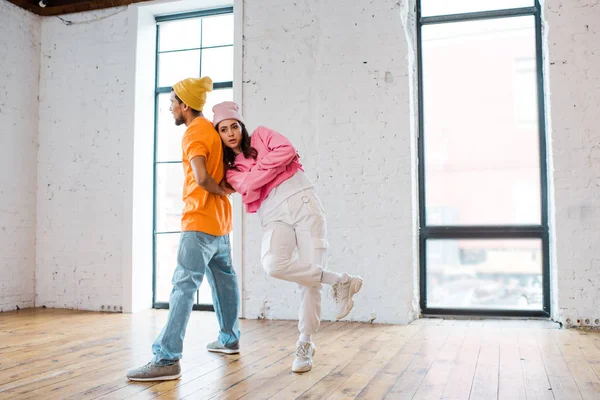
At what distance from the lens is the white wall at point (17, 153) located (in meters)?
5.18

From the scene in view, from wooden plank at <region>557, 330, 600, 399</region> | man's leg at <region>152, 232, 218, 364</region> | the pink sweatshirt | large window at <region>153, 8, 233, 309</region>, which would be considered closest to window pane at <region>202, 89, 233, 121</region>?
large window at <region>153, 8, 233, 309</region>

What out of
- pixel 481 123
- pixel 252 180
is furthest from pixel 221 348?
pixel 481 123

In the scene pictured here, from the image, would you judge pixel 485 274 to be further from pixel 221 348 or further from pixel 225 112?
pixel 225 112

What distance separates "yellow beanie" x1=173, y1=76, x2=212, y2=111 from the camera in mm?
2814

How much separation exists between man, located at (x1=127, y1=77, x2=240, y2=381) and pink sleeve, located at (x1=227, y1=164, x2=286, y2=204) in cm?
9

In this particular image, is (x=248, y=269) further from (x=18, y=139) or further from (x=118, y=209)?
(x=18, y=139)

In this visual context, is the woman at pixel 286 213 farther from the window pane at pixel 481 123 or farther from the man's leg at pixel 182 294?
the window pane at pixel 481 123

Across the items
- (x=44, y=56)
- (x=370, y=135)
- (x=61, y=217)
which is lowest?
(x=61, y=217)

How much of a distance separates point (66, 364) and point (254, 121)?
256cm

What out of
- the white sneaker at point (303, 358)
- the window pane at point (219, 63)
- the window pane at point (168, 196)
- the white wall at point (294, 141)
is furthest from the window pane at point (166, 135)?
the white sneaker at point (303, 358)

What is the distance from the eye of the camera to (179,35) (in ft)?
17.9

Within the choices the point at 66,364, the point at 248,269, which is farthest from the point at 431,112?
the point at 66,364

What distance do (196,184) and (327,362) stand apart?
3.86ft

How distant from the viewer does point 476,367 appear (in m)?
2.78
